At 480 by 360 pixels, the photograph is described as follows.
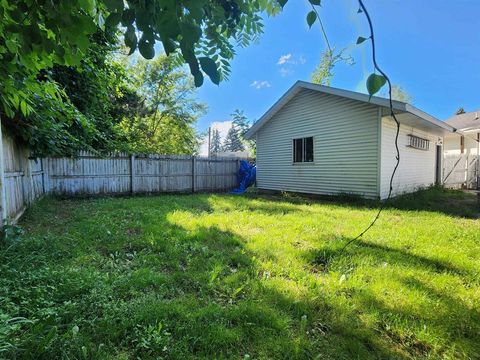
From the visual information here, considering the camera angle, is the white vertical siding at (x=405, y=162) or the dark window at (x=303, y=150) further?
the dark window at (x=303, y=150)

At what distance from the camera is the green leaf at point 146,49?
89 centimetres

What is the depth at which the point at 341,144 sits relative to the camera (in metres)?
8.49

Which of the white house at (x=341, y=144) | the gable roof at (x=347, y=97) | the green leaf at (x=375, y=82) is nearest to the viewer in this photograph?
the green leaf at (x=375, y=82)

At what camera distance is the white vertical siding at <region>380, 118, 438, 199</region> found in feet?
25.2

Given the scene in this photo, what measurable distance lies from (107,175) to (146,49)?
9.40 metres

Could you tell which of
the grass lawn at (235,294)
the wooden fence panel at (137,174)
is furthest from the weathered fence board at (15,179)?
the wooden fence panel at (137,174)

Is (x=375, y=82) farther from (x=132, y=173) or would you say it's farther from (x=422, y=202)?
(x=132, y=173)

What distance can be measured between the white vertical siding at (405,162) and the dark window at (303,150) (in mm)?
2526

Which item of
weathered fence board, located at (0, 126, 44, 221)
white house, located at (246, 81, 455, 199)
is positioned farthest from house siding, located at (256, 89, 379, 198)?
weathered fence board, located at (0, 126, 44, 221)

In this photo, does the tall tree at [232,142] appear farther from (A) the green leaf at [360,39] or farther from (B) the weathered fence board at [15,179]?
(A) the green leaf at [360,39]

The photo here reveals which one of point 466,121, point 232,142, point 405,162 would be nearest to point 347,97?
point 405,162

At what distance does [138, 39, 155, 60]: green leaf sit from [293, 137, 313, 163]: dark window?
357 inches

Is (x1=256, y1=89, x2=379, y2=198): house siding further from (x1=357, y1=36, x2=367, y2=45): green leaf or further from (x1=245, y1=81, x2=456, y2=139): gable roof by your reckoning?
(x1=357, y1=36, x2=367, y2=45): green leaf

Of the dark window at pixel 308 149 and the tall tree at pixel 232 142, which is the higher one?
the tall tree at pixel 232 142
